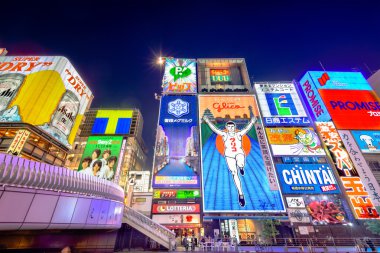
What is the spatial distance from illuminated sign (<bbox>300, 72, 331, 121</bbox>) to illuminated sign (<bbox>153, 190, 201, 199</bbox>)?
1111 inches

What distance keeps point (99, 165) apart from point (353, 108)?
52.9m

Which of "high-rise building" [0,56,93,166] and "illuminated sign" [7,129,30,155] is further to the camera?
"high-rise building" [0,56,93,166]

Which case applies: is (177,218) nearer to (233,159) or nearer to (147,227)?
(147,227)

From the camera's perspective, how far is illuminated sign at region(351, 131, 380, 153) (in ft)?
100

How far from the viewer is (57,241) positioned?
454 inches

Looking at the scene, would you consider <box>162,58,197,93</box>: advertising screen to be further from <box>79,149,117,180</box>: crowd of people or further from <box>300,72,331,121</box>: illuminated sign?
<box>300,72,331,121</box>: illuminated sign

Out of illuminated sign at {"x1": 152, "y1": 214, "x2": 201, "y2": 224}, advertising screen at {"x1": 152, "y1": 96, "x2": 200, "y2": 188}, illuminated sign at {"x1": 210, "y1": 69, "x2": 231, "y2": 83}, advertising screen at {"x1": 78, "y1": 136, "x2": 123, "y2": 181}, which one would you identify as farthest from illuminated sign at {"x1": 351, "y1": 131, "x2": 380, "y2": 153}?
advertising screen at {"x1": 78, "y1": 136, "x2": 123, "y2": 181}

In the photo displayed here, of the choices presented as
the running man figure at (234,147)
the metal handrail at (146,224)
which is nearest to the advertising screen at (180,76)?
the running man figure at (234,147)

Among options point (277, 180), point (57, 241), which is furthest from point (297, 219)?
point (57, 241)

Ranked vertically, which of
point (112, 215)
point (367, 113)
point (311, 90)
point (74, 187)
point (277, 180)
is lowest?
point (112, 215)

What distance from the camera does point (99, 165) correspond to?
39.8 metres

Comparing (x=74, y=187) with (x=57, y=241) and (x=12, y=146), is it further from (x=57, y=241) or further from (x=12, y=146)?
(x=12, y=146)

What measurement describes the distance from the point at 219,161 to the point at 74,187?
22549 millimetres

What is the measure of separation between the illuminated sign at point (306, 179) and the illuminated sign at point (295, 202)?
2.85 ft
